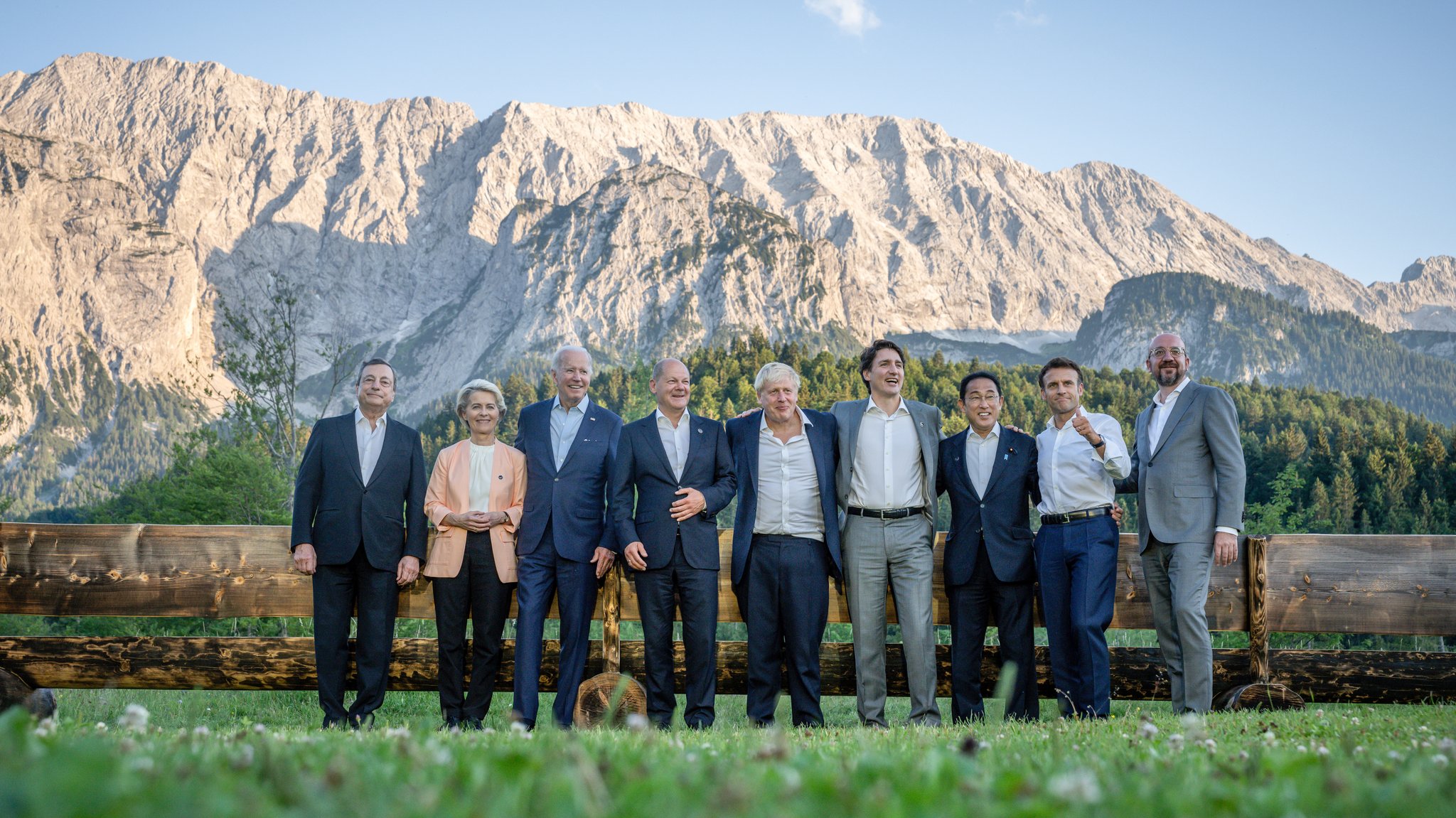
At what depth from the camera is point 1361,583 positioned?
6.30 m

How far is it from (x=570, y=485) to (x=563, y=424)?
52 cm

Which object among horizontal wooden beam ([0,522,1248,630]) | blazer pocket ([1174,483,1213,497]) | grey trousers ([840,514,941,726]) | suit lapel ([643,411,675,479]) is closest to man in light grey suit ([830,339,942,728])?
grey trousers ([840,514,941,726])

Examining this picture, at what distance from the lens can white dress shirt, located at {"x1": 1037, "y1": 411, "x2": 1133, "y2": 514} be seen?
5.87 m

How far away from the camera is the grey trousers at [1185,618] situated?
569 cm

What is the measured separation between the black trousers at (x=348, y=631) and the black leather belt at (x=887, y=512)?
313 cm

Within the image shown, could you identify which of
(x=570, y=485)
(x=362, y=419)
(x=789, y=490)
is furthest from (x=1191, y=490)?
(x=362, y=419)

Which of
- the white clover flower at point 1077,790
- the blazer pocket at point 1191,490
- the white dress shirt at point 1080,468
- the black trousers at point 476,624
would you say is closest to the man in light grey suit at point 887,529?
the white dress shirt at point 1080,468

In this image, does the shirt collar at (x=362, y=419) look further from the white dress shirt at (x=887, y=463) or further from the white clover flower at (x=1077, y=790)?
the white clover flower at (x=1077, y=790)

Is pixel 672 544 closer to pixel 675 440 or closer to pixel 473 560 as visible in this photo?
pixel 675 440

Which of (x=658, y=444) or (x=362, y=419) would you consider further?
(x=362, y=419)

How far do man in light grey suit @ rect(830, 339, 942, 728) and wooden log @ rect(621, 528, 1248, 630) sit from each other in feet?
1.03

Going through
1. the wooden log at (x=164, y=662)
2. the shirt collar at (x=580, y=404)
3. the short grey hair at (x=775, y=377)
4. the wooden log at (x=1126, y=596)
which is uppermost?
the short grey hair at (x=775, y=377)

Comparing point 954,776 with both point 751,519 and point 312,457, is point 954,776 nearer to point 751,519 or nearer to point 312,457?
point 751,519

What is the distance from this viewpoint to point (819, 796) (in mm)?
1518
